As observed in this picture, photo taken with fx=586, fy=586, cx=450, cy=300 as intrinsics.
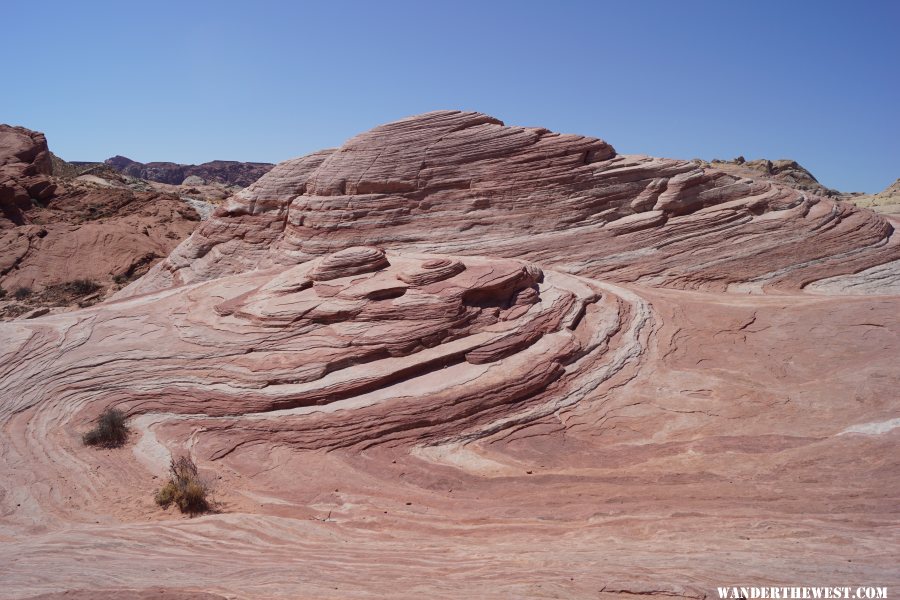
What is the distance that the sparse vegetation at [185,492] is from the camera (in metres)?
10.1

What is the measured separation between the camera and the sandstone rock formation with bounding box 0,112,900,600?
25.8 ft

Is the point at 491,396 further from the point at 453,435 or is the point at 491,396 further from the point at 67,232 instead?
the point at 67,232

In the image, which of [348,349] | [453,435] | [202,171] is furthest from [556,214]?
[202,171]

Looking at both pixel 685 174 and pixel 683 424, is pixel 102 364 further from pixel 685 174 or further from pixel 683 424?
pixel 685 174

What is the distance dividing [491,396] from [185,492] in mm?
6001

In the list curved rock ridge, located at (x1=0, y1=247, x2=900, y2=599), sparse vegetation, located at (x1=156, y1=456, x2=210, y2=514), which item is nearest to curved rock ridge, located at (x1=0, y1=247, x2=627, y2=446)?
curved rock ridge, located at (x1=0, y1=247, x2=900, y2=599)

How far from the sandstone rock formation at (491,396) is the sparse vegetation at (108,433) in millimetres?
310

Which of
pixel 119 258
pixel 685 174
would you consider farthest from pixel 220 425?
pixel 119 258

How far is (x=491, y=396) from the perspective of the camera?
12.3 metres

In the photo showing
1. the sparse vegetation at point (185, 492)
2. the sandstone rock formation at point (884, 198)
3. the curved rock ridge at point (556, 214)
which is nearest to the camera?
the sparse vegetation at point (185, 492)

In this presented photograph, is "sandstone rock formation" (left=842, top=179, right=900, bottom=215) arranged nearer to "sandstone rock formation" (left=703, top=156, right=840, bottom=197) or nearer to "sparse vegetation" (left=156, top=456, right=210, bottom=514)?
"sandstone rock formation" (left=703, top=156, right=840, bottom=197)

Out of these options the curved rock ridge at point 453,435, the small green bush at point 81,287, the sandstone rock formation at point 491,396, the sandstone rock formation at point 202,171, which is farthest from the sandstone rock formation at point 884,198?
the sandstone rock formation at point 202,171

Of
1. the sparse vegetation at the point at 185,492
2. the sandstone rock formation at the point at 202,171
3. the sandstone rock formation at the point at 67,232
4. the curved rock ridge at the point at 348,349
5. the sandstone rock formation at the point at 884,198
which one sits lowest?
the sparse vegetation at the point at 185,492

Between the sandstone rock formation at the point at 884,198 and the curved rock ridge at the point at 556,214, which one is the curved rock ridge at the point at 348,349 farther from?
the sandstone rock formation at the point at 884,198
